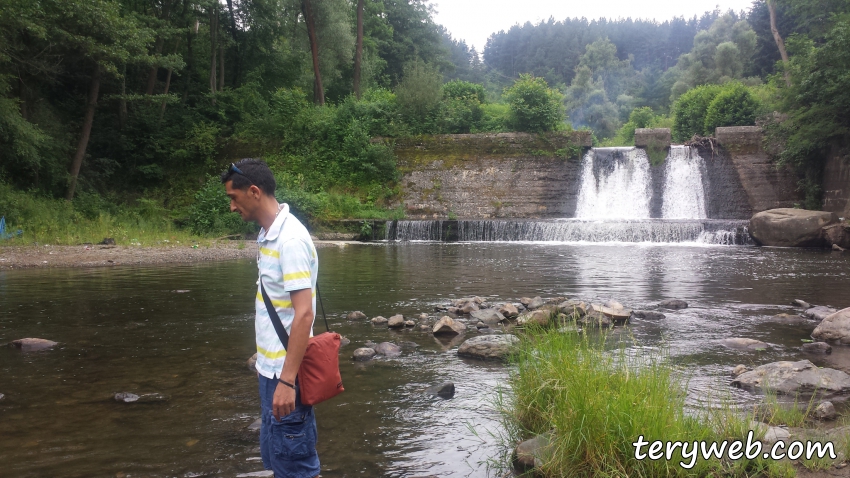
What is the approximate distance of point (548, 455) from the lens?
3.33 metres

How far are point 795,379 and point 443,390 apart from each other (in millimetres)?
2845

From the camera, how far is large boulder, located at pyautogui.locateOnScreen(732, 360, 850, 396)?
4.69 meters

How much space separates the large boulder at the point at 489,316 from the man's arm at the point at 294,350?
532cm

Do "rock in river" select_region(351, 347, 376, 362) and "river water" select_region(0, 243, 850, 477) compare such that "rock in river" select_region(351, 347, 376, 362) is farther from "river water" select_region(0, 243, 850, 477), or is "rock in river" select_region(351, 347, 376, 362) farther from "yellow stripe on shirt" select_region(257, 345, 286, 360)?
"yellow stripe on shirt" select_region(257, 345, 286, 360)

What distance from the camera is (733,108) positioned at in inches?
1090

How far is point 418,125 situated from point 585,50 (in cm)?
6839

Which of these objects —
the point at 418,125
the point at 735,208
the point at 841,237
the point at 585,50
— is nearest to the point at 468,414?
the point at 841,237

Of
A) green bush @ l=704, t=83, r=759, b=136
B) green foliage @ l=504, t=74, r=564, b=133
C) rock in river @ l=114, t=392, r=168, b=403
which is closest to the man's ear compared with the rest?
rock in river @ l=114, t=392, r=168, b=403

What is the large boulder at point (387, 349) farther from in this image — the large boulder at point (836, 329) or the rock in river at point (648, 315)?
the large boulder at point (836, 329)

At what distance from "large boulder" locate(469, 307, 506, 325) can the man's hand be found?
532cm

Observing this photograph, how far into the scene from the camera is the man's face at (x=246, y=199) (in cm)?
284

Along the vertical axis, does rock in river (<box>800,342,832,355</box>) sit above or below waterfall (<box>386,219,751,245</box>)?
below

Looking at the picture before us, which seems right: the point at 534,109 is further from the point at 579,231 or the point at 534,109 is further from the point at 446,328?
the point at 446,328

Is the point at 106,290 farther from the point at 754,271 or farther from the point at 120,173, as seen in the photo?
the point at 120,173
